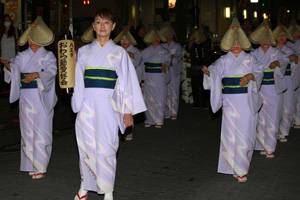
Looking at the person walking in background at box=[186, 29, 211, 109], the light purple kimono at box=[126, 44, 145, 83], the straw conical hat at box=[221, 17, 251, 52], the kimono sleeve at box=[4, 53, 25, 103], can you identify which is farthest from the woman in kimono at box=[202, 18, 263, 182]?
the person walking in background at box=[186, 29, 211, 109]

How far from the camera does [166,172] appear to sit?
24.7ft

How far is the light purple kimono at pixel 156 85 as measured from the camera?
11703 millimetres

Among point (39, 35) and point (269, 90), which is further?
point (269, 90)

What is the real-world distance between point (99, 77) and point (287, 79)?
536cm

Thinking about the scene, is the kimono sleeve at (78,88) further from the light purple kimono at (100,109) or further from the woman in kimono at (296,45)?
the woman in kimono at (296,45)

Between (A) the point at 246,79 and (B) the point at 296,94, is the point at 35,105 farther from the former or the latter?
(B) the point at 296,94

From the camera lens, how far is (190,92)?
617 inches

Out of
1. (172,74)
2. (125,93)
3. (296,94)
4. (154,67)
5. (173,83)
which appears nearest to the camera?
(125,93)

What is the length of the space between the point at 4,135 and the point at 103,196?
13.9ft

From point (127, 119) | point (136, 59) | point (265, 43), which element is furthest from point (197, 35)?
point (127, 119)

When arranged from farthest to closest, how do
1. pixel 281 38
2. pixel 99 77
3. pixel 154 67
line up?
1. pixel 154 67
2. pixel 281 38
3. pixel 99 77

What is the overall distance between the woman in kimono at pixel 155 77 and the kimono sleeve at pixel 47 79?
4504 mm

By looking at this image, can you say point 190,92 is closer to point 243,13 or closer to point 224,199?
point 224,199

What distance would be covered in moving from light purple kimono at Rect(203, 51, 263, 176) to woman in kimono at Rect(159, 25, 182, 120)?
223 inches
